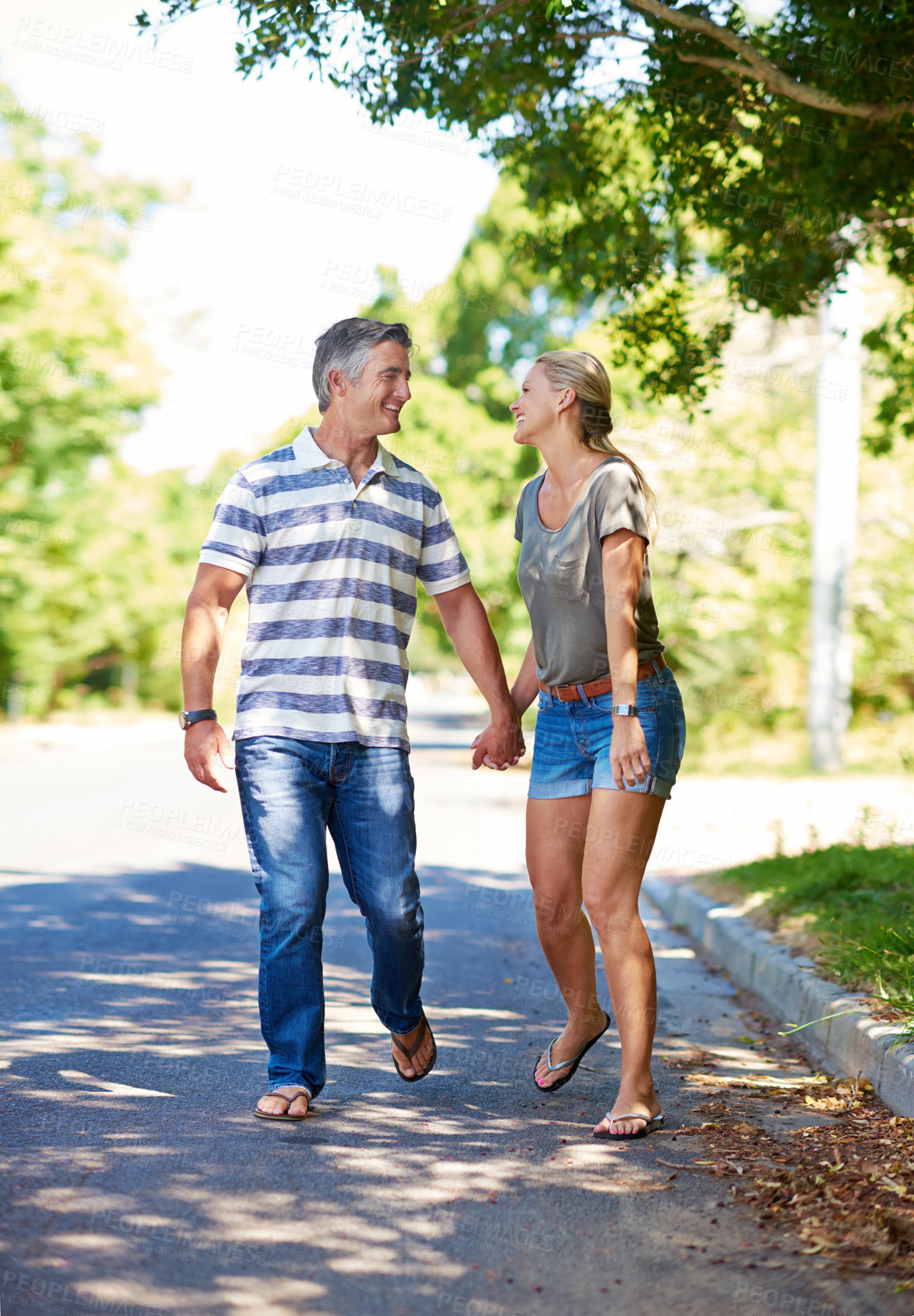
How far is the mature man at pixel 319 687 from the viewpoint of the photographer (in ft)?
13.0

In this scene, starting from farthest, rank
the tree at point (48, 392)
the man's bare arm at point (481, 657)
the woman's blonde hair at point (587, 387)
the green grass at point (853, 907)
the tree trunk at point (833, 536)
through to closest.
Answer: the tree at point (48, 392)
the tree trunk at point (833, 536)
the green grass at point (853, 907)
the man's bare arm at point (481, 657)
the woman's blonde hair at point (587, 387)

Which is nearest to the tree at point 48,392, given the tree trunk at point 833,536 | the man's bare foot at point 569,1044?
the tree trunk at point 833,536

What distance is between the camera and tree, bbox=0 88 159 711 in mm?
24578

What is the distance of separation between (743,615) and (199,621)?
19119 mm

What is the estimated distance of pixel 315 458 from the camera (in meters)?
4.12

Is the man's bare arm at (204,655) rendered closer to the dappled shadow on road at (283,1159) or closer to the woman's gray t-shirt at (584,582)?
the woman's gray t-shirt at (584,582)

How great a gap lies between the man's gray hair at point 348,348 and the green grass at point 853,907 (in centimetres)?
266

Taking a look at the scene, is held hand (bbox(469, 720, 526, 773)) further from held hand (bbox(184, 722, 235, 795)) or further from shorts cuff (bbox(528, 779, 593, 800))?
held hand (bbox(184, 722, 235, 795))

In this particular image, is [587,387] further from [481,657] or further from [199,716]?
[199,716]

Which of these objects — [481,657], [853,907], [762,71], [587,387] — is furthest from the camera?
[853,907]

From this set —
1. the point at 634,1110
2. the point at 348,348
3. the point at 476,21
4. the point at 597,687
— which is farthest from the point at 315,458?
the point at 476,21

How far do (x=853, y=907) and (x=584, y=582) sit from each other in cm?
306

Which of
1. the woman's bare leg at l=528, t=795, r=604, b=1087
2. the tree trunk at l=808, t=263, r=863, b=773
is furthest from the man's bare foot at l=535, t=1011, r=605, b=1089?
the tree trunk at l=808, t=263, r=863, b=773

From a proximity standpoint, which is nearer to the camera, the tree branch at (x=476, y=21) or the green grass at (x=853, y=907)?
the green grass at (x=853, y=907)
